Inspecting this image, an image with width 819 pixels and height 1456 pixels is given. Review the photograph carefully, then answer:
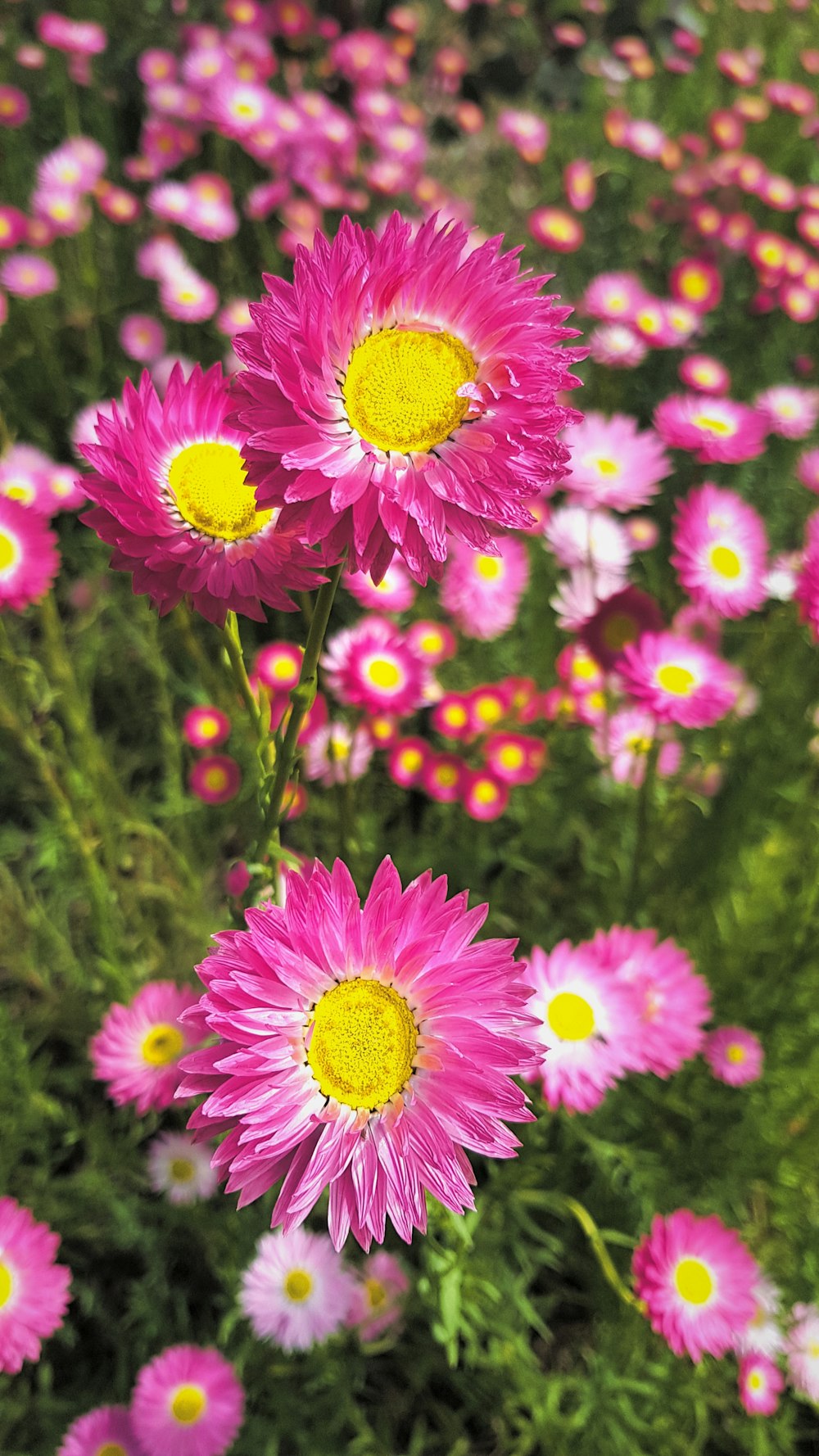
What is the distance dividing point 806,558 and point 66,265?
2.18 meters

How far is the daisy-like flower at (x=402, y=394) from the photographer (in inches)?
21.2

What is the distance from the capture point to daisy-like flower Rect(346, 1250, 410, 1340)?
3.90ft

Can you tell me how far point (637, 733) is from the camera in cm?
173

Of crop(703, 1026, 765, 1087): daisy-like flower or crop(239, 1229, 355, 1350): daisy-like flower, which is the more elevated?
crop(703, 1026, 765, 1087): daisy-like flower

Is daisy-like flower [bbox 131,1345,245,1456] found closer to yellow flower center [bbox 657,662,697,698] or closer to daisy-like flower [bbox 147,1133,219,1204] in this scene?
daisy-like flower [bbox 147,1133,219,1204]

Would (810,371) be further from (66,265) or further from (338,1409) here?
(338,1409)

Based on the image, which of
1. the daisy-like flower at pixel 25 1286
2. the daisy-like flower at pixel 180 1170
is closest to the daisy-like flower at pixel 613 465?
the daisy-like flower at pixel 180 1170

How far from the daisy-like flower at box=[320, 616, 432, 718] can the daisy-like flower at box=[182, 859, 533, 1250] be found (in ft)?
2.27

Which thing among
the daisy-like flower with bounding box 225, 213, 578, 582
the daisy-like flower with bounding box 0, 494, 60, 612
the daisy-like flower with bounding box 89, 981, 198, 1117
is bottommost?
the daisy-like flower with bounding box 89, 981, 198, 1117

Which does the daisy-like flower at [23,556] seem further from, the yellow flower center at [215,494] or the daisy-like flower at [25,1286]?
the daisy-like flower at [25,1286]

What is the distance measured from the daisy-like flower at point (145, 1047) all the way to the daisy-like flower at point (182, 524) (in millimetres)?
698

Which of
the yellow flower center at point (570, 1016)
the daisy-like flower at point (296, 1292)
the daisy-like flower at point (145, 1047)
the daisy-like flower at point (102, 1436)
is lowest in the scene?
the daisy-like flower at point (102, 1436)

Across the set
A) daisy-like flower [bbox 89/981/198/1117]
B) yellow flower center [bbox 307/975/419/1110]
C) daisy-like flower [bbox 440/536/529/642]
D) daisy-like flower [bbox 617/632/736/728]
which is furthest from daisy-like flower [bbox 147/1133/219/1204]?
daisy-like flower [bbox 440/536/529/642]

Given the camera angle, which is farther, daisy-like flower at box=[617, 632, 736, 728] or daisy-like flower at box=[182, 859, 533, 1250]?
daisy-like flower at box=[617, 632, 736, 728]
